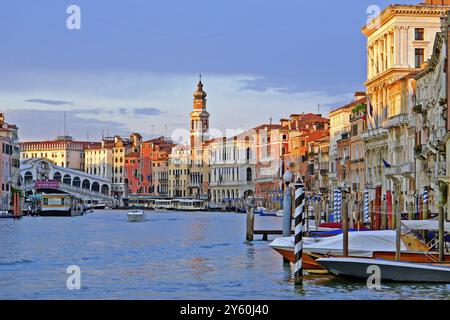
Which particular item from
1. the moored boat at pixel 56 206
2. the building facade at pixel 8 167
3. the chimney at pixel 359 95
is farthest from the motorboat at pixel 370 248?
the moored boat at pixel 56 206

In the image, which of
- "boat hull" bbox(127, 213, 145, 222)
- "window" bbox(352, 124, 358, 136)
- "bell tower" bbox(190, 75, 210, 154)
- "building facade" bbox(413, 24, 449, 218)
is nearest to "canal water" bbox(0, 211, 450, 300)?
"building facade" bbox(413, 24, 449, 218)

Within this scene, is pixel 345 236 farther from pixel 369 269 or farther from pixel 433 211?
pixel 433 211

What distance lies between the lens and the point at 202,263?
2031 cm

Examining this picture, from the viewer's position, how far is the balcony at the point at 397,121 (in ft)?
128

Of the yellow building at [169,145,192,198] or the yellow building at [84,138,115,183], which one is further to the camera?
the yellow building at [84,138,115,183]

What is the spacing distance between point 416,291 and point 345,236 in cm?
172

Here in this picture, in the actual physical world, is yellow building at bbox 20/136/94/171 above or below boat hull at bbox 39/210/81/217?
above

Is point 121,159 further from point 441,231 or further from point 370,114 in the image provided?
point 441,231

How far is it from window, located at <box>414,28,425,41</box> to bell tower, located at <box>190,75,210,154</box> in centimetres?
6476

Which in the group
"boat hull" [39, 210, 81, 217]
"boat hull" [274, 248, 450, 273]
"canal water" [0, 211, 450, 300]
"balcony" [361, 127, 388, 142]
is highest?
"balcony" [361, 127, 388, 142]

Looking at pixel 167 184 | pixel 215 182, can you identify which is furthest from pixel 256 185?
pixel 167 184

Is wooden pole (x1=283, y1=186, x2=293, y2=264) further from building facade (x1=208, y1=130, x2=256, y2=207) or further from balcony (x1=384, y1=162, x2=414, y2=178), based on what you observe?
building facade (x1=208, y1=130, x2=256, y2=207)

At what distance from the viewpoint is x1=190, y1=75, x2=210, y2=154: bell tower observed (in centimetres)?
10744
